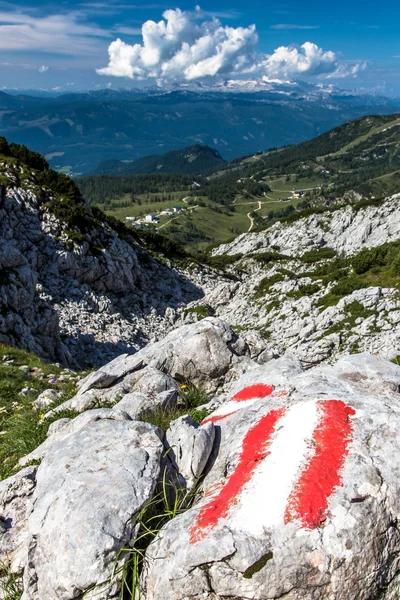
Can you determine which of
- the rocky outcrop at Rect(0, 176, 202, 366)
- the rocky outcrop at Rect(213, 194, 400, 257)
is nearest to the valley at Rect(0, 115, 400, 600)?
the rocky outcrop at Rect(0, 176, 202, 366)

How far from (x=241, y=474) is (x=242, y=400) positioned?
3.31 metres

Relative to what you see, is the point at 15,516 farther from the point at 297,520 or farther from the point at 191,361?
the point at 191,361

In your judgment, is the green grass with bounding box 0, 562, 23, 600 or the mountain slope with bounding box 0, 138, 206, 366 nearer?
the green grass with bounding box 0, 562, 23, 600

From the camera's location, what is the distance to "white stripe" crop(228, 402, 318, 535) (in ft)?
15.9

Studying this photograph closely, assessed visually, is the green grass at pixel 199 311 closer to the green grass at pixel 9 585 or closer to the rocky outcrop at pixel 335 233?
the rocky outcrop at pixel 335 233

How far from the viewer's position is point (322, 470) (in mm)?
5316

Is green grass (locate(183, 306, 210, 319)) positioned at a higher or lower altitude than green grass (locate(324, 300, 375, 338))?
lower

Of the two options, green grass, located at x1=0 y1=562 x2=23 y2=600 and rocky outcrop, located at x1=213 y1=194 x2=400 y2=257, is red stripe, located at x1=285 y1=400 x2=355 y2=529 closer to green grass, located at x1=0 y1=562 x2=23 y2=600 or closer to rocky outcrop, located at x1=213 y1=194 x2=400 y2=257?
green grass, located at x1=0 y1=562 x2=23 y2=600

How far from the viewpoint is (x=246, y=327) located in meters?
37.1

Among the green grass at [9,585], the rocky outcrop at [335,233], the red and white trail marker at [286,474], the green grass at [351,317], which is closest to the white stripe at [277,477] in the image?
the red and white trail marker at [286,474]

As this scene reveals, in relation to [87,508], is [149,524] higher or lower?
lower

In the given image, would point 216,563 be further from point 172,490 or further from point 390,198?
point 390,198

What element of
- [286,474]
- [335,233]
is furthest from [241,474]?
[335,233]

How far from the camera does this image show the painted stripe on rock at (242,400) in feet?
27.8
